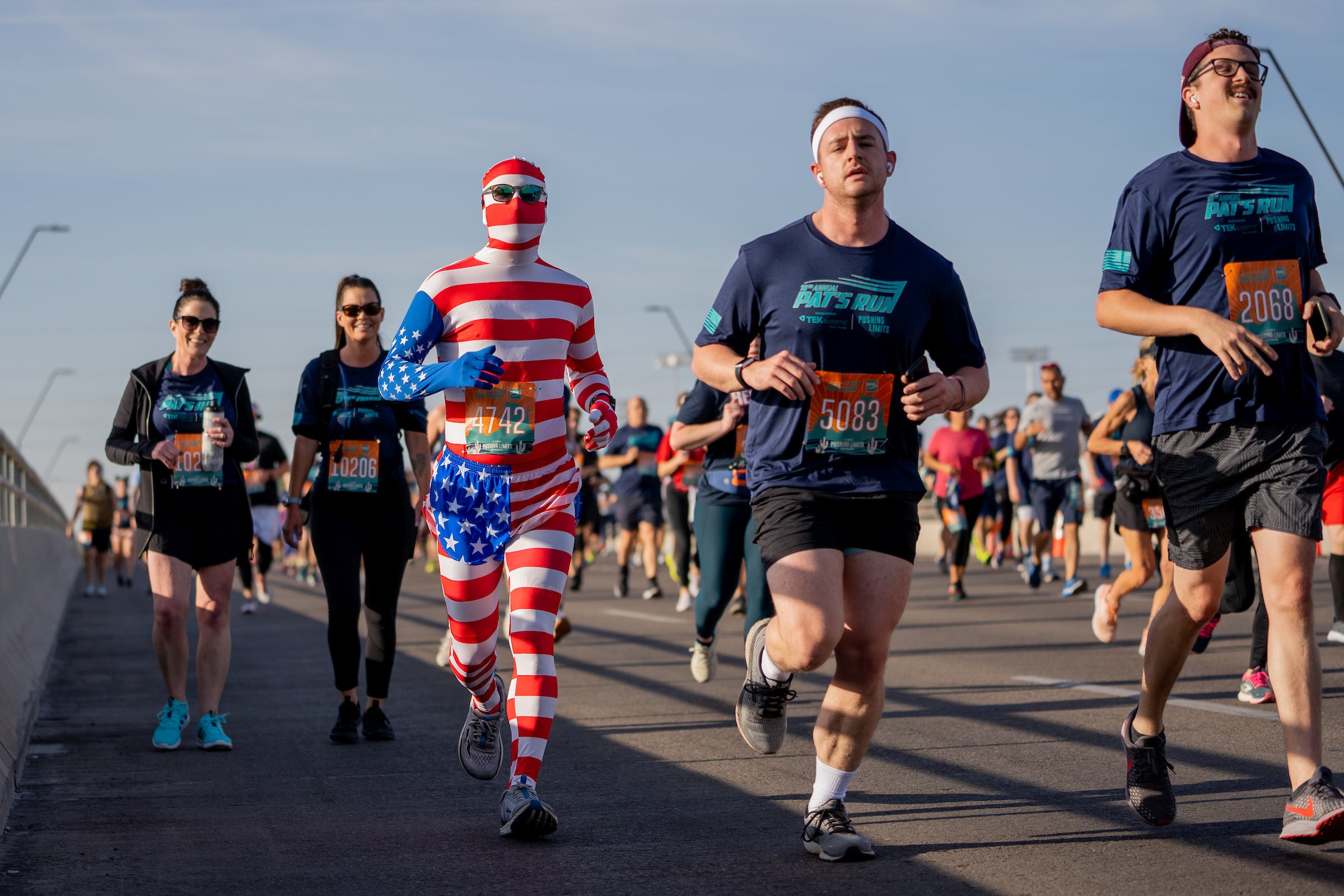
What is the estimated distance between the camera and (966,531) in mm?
17203

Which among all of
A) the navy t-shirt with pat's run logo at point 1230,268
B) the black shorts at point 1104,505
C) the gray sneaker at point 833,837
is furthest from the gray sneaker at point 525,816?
the black shorts at point 1104,505

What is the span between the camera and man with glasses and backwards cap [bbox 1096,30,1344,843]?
4.82 m

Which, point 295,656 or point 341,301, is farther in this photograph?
point 295,656

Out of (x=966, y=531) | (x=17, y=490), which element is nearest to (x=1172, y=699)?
(x=966, y=531)

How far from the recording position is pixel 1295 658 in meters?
4.81

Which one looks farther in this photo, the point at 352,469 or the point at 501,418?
the point at 352,469

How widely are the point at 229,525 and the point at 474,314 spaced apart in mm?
2726

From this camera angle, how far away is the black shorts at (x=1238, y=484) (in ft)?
15.9

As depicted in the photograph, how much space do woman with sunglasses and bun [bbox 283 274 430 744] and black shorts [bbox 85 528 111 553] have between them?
57.3 ft

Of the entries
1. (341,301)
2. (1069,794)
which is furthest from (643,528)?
(1069,794)

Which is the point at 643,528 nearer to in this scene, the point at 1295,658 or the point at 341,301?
the point at 341,301

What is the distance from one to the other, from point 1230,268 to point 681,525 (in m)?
10.8

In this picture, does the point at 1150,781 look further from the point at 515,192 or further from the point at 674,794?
the point at 515,192

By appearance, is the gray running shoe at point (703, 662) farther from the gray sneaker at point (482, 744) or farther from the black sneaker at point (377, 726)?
the gray sneaker at point (482, 744)
